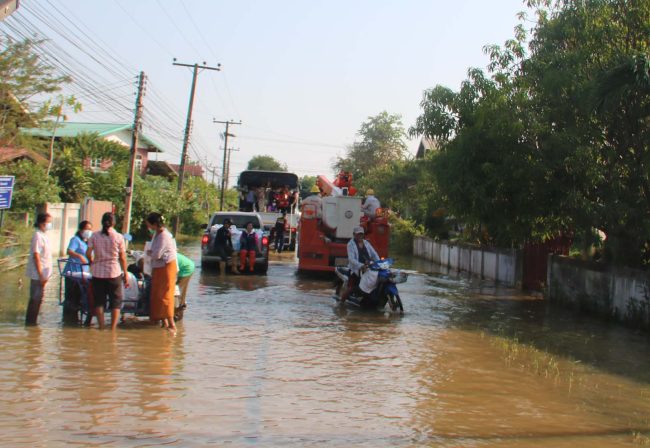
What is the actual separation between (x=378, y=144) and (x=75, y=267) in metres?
68.8

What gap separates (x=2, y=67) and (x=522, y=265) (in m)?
16.1

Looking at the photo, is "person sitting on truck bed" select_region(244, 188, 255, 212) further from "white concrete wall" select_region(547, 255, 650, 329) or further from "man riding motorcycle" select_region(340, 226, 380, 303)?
"man riding motorcycle" select_region(340, 226, 380, 303)

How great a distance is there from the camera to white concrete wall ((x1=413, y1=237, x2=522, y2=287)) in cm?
→ 2269

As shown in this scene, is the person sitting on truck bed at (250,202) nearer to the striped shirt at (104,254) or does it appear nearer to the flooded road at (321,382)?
the flooded road at (321,382)

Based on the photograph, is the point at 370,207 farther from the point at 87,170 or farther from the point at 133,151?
the point at 87,170

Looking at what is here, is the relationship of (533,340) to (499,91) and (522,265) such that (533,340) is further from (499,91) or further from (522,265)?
(522,265)

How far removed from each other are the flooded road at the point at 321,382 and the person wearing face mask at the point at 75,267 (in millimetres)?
394

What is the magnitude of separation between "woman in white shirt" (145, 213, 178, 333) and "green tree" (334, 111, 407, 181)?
67.5 metres

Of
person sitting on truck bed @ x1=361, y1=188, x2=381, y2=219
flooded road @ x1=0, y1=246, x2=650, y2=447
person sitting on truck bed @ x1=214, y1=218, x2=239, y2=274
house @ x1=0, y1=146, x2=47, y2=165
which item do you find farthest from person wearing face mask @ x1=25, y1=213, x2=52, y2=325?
house @ x1=0, y1=146, x2=47, y2=165

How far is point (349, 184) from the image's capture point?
23.6 metres

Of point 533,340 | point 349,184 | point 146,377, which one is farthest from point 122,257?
point 349,184

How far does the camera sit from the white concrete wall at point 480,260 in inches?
893

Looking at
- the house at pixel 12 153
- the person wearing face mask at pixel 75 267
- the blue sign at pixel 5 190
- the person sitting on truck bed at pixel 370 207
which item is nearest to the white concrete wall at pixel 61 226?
the house at pixel 12 153

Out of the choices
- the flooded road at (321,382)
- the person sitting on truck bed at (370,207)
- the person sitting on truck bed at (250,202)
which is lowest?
the flooded road at (321,382)
